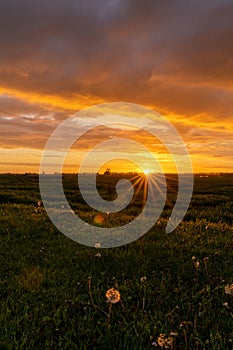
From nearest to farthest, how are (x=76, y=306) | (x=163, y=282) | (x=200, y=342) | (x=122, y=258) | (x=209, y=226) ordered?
(x=200, y=342) → (x=76, y=306) → (x=163, y=282) → (x=122, y=258) → (x=209, y=226)

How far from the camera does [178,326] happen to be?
478 cm

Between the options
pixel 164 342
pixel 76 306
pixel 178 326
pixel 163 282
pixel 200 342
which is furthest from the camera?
pixel 163 282

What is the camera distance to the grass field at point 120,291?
4520mm

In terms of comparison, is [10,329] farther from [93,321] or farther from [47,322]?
[93,321]

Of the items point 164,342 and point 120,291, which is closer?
point 164,342

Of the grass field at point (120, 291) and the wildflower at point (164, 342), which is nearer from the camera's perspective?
the wildflower at point (164, 342)

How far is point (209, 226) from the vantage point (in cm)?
1054

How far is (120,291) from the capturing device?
5.76 m

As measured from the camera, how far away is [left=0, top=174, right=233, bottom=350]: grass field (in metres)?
4.52

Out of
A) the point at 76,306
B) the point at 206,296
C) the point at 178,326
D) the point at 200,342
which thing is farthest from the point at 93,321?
the point at 206,296

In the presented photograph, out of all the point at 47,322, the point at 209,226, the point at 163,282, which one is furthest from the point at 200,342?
the point at 209,226

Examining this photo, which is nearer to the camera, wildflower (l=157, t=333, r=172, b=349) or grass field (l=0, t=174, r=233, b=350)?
wildflower (l=157, t=333, r=172, b=349)

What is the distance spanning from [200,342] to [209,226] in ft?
21.4

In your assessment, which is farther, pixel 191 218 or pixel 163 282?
pixel 191 218
